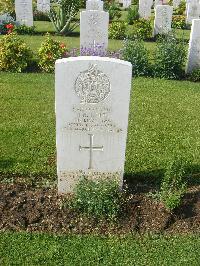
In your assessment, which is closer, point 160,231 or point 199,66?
point 160,231

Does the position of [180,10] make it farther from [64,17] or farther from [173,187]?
[173,187]

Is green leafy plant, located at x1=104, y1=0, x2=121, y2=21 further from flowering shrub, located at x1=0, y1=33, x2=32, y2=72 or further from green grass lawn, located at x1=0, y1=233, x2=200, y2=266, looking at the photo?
green grass lawn, located at x1=0, y1=233, x2=200, y2=266

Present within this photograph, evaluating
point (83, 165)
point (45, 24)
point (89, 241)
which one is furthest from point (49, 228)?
point (45, 24)

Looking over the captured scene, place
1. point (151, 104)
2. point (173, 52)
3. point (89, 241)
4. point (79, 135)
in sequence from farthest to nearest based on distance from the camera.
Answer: point (173, 52), point (151, 104), point (79, 135), point (89, 241)

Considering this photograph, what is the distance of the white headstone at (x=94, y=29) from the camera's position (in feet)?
39.8

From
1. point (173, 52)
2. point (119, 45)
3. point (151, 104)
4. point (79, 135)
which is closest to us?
point (79, 135)

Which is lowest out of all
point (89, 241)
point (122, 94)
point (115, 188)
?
point (89, 241)

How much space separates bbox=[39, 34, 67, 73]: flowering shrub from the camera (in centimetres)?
1135

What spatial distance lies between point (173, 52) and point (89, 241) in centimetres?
747

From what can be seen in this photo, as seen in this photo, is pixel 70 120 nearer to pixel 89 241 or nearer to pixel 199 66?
pixel 89 241

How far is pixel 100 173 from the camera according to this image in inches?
220

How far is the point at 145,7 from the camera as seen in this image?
816 inches

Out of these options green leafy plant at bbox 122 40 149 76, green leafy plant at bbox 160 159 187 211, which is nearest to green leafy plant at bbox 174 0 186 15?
green leafy plant at bbox 122 40 149 76

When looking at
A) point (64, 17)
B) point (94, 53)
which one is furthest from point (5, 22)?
point (94, 53)
